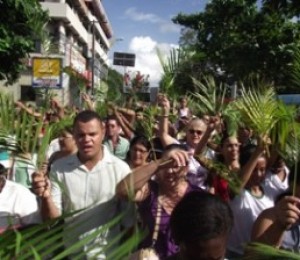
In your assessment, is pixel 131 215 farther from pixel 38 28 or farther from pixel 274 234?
pixel 38 28

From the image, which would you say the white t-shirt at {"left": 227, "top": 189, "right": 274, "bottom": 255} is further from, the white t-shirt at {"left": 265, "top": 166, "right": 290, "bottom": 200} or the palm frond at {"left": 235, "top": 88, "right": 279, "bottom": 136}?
the palm frond at {"left": 235, "top": 88, "right": 279, "bottom": 136}

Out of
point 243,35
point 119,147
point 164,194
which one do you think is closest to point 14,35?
point 119,147

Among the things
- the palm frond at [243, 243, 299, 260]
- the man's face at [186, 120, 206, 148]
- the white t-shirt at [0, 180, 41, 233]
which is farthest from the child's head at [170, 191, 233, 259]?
the man's face at [186, 120, 206, 148]

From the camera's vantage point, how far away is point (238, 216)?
158 inches

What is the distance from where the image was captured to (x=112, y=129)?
7.09m

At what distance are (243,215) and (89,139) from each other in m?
1.02

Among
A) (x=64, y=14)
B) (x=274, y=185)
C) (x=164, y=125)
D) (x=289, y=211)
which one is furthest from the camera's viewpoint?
(x=64, y=14)

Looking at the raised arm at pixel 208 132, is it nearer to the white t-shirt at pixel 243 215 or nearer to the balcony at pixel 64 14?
the white t-shirt at pixel 243 215

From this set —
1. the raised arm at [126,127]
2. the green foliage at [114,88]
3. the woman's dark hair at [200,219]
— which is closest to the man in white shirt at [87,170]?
the woman's dark hair at [200,219]

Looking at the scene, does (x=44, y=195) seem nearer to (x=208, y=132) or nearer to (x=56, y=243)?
(x=56, y=243)

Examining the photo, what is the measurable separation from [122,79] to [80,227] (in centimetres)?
733

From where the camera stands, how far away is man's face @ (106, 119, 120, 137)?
7062 millimetres

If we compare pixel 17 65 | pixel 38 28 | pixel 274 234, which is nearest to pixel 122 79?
pixel 38 28

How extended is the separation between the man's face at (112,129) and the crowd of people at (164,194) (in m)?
1.27
